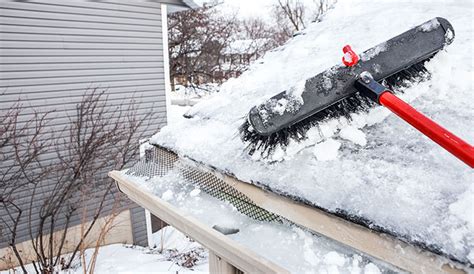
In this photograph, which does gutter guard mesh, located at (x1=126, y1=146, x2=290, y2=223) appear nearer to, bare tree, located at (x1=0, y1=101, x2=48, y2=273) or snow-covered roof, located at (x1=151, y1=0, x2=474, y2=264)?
snow-covered roof, located at (x1=151, y1=0, x2=474, y2=264)

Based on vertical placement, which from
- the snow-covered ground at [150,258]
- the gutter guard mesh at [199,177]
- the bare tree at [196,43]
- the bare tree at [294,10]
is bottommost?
the snow-covered ground at [150,258]

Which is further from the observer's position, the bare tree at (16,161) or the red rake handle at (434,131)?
the bare tree at (16,161)

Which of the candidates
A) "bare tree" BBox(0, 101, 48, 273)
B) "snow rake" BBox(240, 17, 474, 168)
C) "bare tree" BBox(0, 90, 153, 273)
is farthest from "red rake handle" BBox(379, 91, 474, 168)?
"bare tree" BBox(0, 101, 48, 273)

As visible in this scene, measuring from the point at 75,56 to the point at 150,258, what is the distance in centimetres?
433

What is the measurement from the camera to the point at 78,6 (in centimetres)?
596

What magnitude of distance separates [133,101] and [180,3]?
239 centimetres

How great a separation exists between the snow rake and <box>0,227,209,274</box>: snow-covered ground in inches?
231

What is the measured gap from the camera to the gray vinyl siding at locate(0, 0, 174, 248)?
17.8 feet

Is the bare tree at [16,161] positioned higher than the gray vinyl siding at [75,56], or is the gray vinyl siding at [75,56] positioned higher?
the gray vinyl siding at [75,56]

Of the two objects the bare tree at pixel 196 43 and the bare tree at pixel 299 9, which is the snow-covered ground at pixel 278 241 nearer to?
the bare tree at pixel 196 43

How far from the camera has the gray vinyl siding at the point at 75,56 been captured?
544cm

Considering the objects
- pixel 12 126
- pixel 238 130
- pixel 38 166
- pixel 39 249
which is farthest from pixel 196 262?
pixel 238 130

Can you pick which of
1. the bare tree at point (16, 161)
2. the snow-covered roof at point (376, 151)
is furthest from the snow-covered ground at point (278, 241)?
the bare tree at point (16, 161)

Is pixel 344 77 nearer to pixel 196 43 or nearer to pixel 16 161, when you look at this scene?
pixel 16 161
